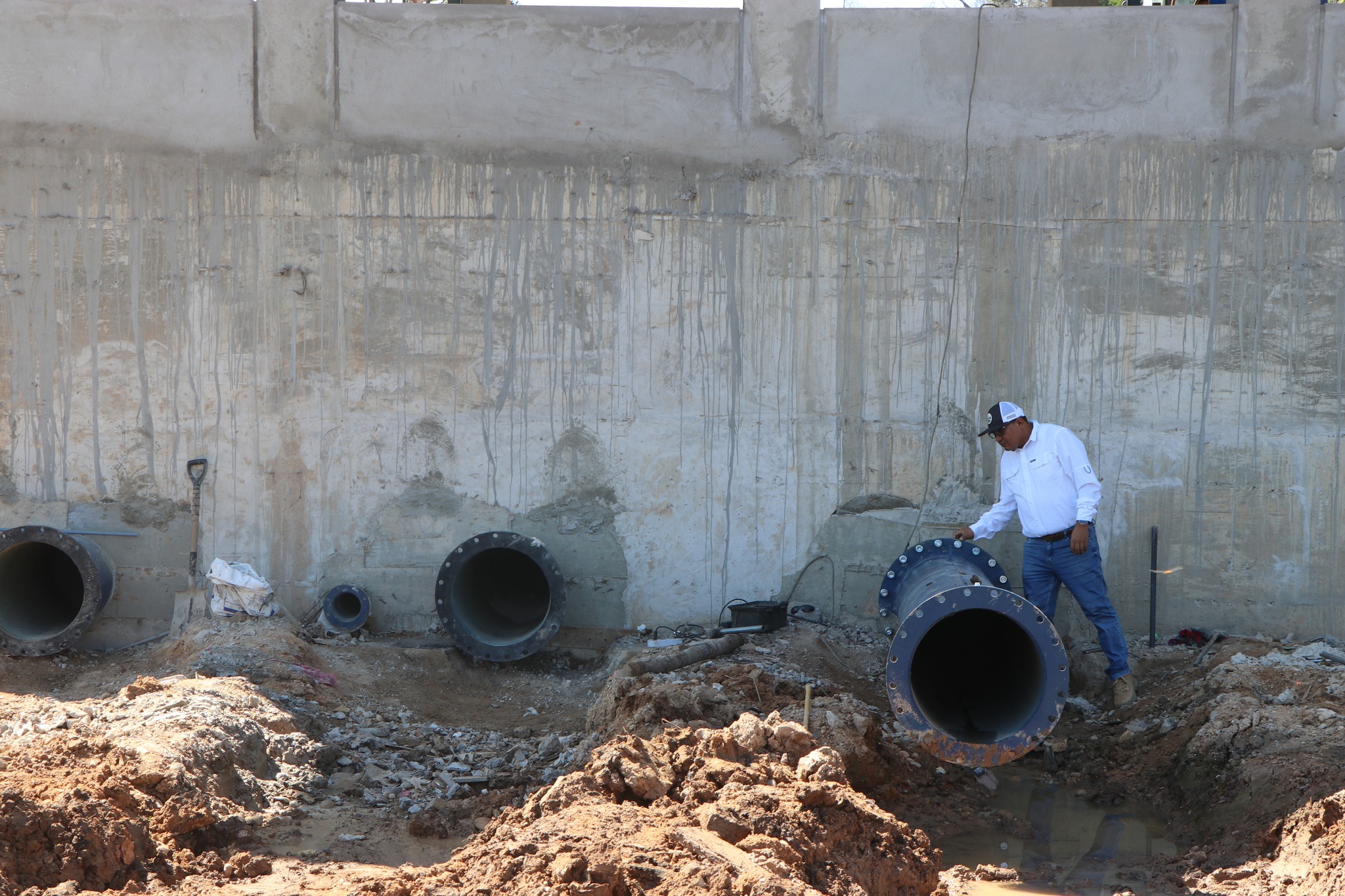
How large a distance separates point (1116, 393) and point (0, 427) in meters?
7.39

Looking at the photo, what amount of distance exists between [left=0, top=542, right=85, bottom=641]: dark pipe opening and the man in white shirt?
5955mm

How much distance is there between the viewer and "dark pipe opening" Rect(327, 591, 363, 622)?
22.7ft

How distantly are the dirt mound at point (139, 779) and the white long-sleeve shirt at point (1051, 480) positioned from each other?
13.1ft

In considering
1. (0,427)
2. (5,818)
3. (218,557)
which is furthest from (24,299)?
(5,818)

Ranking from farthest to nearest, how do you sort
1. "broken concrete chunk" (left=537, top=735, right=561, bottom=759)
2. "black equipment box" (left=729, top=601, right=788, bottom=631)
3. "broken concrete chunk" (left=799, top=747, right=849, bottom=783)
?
1. "black equipment box" (left=729, top=601, right=788, bottom=631)
2. "broken concrete chunk" (left=537, top=735, right=561, bottom=759)
3. "broken concrete chunk" (left=799, top=747, right=849, bottom=783)

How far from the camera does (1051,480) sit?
5.91 m

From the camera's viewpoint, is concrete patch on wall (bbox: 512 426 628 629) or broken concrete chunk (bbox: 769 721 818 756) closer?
broken concrete chunk (bbox: 769 721 818 756)

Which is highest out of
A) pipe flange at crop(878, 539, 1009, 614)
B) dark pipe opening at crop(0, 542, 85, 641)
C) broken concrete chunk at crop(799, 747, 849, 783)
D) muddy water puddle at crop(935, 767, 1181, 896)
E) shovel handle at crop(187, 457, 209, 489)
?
shovel handle at crop(187, 457, 209, 489)

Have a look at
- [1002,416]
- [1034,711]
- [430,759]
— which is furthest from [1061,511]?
[430,759]

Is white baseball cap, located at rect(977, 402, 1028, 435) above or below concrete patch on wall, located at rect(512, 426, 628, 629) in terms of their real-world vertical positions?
above

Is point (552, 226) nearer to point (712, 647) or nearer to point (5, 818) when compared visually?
point (712, 647)

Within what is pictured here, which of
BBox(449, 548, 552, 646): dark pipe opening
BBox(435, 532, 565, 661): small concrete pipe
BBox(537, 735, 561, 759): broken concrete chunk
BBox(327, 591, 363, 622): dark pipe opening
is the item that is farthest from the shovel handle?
BBox(537, 735, 561, 759): broken concrete chunk

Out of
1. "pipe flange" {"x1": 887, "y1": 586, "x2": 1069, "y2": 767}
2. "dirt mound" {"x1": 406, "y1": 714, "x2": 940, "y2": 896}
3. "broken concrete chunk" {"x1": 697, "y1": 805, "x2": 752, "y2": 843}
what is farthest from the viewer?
"pipe flange" {"x1": 887, "y1": 586, "x2": 1069, "y2": 767}

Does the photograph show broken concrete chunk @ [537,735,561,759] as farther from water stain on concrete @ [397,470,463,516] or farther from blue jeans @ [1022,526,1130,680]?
blue jeans @ [1022,526,1130,680]
